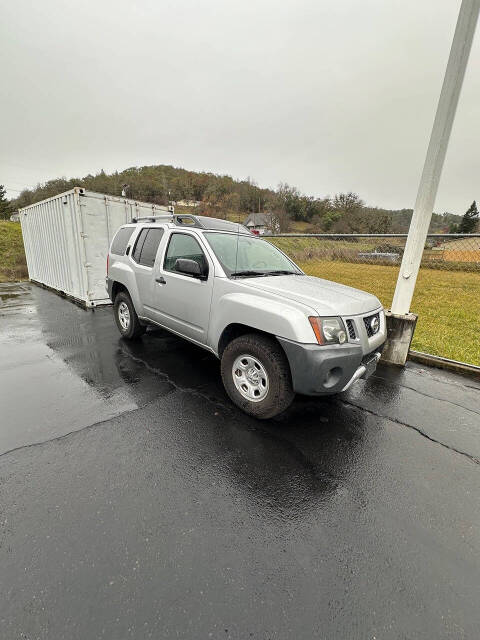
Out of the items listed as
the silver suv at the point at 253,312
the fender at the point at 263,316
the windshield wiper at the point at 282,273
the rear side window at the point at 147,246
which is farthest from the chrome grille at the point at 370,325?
the rear side window at the point at 147,246

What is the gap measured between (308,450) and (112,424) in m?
1.88

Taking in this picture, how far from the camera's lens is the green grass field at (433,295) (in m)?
5.30

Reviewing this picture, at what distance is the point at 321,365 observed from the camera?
96.8 inches

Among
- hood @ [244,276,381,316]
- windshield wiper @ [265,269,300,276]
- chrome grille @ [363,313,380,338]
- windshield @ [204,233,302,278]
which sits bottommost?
chrome grille @ [363,313,380,338]

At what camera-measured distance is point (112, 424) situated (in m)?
2.84

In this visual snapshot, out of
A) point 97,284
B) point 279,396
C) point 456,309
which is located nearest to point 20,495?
point 279,396

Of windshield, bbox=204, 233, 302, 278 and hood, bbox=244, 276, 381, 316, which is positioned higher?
windshield, bbox=204, 233, 302, 278

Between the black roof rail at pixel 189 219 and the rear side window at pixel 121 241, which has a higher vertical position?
the black roof rail at pixel 189 219

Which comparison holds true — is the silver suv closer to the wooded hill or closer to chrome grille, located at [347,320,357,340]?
chrome grille, located at [347,320,357,340]

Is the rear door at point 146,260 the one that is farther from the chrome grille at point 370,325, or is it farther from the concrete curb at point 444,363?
the concrete curb at point 444,363

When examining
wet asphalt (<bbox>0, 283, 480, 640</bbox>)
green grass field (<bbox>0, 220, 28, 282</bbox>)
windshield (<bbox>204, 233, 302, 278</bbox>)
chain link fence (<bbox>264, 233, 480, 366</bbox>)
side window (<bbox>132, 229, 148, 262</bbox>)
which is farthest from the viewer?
green grass field (<bbox>0, 220, 28, 282</bbox>)

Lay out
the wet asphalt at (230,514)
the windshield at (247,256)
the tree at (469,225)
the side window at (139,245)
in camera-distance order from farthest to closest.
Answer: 1. the tree at (469,225)
2. the side window at (139,245)
3. the windshield at (247,256)
4. the wet asphalt at (230,514)

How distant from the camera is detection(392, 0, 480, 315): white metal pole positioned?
3.54 meters

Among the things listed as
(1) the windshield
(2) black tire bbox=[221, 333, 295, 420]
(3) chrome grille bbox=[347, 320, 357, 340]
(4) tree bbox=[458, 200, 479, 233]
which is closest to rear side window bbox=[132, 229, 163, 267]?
(1) the windshield
